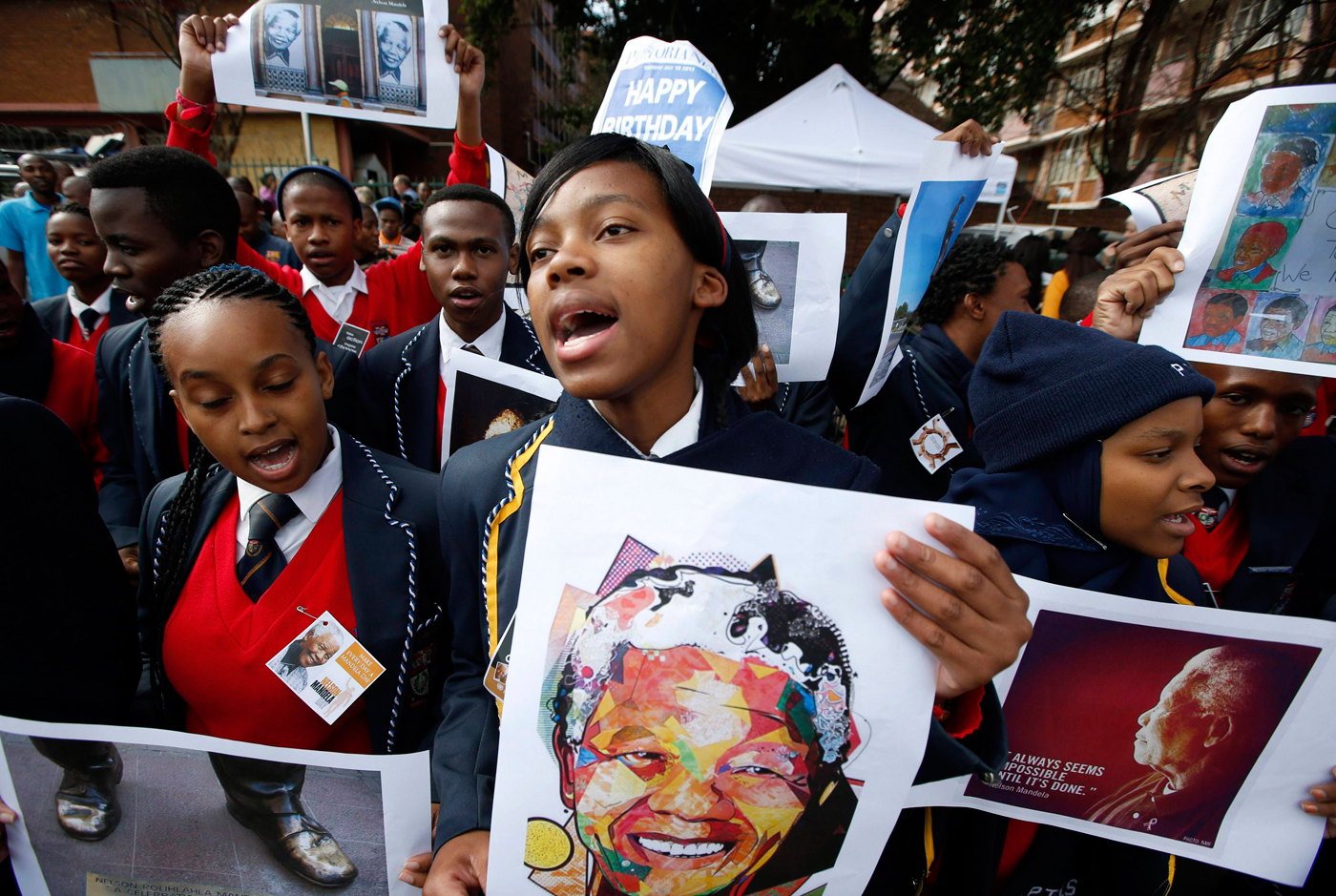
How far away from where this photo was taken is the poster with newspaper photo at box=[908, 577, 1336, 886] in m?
1.14

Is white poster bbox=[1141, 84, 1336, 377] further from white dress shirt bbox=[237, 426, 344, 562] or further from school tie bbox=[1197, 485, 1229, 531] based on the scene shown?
white dress shirt bbox=[237, 426, 344, 562]

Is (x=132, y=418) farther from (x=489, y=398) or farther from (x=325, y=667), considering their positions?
(x=325, y=667)

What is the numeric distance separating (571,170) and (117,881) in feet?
5.20

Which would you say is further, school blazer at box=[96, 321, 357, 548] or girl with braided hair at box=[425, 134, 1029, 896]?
school blazer at box=[96, 321, 357, 548]

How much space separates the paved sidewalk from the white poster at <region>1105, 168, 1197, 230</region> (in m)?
2.33

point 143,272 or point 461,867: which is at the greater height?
point 143,272

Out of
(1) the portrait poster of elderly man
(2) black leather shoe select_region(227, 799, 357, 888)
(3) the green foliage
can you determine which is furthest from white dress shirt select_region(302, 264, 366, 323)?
(3) the green foliage

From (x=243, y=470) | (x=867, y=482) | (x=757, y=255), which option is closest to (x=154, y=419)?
(x=243, y=470)

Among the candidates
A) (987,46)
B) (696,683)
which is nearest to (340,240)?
(696,683)

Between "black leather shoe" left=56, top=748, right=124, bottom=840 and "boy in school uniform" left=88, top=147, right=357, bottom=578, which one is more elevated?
"boy in school uniform" left=88, top=147, right=357, bottom=578

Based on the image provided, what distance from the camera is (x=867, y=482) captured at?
3.72 ft

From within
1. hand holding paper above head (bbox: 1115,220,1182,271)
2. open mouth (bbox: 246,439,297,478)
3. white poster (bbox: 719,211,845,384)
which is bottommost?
open mouth (bbox: 246,439,297,478)

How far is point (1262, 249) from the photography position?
157 centimetres

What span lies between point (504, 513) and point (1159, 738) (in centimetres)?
124
